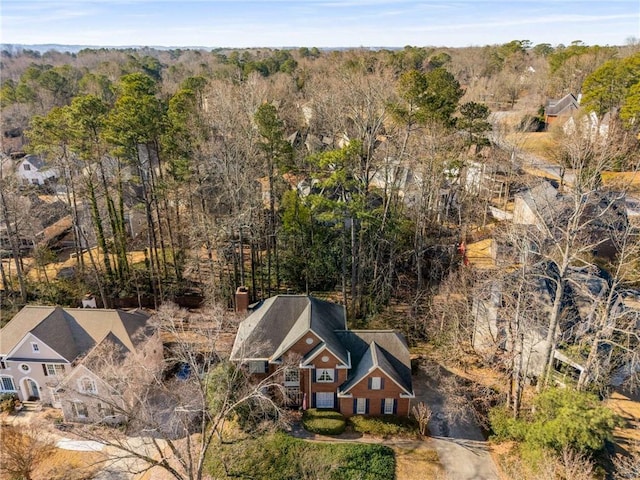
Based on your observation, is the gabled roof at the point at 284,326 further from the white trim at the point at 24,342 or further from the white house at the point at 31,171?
the white house at the point at 31,171

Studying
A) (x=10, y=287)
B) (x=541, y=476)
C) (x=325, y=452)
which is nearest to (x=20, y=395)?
(x=10, y=287)

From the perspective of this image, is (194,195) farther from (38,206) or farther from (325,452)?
(325,452)

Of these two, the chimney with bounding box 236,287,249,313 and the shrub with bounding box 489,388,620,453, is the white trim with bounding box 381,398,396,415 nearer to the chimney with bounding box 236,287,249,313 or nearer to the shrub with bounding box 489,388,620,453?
the shrub with bounding box 489,388,620,453

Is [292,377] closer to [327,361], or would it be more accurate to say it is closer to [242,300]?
[327,361]

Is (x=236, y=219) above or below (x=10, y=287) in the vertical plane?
above

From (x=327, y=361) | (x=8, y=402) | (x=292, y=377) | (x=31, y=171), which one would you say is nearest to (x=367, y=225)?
(x=327, y=361)
